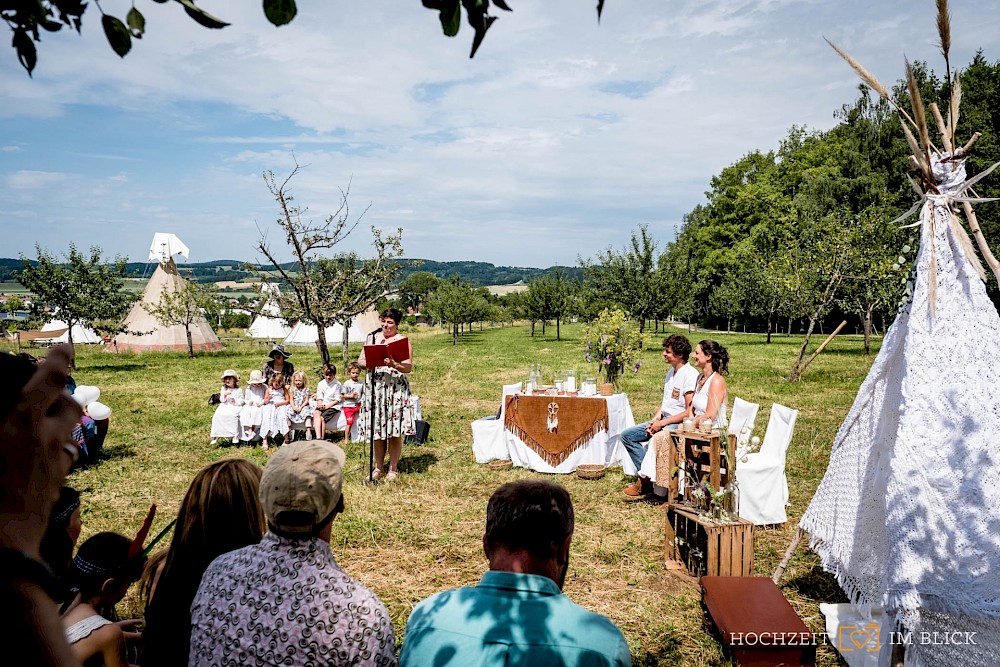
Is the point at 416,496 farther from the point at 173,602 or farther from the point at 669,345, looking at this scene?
the point at 173,602

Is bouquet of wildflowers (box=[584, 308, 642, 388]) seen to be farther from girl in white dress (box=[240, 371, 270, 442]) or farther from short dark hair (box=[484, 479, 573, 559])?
short dark hair (box=[484, 479, 573, 559])

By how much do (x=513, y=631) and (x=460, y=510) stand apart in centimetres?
484

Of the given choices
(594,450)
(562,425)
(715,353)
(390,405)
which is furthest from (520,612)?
(594,450)

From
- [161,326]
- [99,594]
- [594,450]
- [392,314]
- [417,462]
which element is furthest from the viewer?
[161,326]

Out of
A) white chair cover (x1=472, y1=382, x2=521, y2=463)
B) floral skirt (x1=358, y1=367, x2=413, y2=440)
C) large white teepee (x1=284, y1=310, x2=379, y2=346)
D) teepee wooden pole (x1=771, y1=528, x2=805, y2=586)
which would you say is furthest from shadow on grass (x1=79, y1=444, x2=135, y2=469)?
large white teepee (x1=284, y1=310, x2=379, y2=346)

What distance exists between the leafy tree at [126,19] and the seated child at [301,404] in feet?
28.2

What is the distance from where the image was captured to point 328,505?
220 centimetres

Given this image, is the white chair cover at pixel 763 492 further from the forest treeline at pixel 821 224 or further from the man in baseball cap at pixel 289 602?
the man in baseball cap at pixel 289 602

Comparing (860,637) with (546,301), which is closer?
(860,637)

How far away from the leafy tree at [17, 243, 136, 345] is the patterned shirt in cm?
2300

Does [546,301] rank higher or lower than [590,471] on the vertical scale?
higher

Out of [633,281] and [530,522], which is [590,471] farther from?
[633,281]

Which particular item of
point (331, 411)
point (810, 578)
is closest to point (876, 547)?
point (810, 578)

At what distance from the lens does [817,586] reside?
4723 mm
